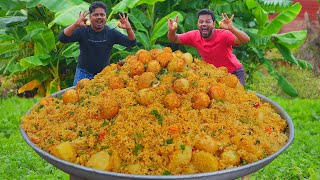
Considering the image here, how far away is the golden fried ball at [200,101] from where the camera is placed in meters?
2.68

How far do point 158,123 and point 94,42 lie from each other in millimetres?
1984

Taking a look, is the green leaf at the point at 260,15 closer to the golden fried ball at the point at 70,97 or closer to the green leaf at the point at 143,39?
the green leaf at the point at 143,39

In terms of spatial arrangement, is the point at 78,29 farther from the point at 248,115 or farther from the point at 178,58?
the point at 248,115

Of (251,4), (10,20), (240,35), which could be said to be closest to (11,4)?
(10,20)

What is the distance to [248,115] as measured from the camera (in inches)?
109

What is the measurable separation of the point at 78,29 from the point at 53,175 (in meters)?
1.52

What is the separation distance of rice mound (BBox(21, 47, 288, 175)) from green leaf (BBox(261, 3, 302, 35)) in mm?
4946

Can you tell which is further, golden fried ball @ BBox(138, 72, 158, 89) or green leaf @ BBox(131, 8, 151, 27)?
green leaf @ BBox(131, 8, 151, 27)

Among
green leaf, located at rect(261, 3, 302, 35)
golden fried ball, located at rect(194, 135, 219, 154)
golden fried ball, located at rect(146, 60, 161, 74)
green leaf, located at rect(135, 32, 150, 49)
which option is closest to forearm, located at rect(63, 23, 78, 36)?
golden fried ball, located at rect(146, 60, 161, 74)

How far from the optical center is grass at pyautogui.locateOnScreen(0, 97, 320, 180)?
4.85 m

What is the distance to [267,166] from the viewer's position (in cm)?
505

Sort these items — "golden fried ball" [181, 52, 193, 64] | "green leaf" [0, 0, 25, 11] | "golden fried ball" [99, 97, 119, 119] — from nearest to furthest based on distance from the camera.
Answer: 1. "golden fried ball" [99, 97, 119, 119]
2. "golden fried ball" [181, 52, 193, 64]
3. "green leaf" [0, 0, 25, 11]

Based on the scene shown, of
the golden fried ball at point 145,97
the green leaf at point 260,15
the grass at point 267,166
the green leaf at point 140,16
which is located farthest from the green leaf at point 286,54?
the golden fried ball at point 145,97

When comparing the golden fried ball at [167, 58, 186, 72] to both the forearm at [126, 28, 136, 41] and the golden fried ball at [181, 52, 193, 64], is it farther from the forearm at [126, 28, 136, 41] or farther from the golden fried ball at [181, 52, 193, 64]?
the forearm at [126, 28, 136, 41]
